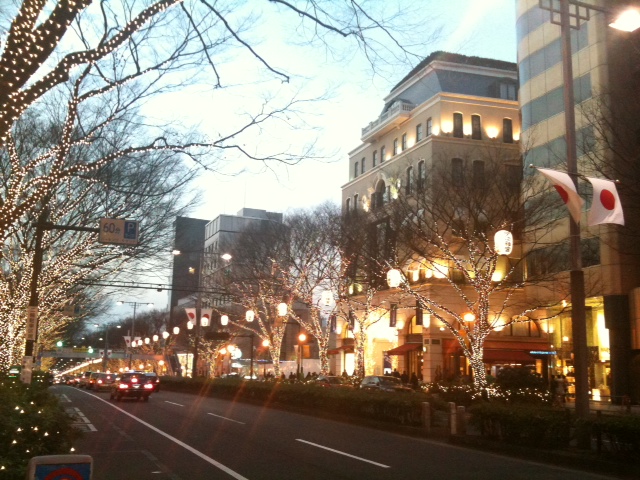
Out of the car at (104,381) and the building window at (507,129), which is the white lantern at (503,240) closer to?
the building window at (507,129)

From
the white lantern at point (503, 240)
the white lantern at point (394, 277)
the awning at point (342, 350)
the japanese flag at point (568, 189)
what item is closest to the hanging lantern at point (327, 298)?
the white lantern at point (394, 277)

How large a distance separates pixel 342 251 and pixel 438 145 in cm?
1481

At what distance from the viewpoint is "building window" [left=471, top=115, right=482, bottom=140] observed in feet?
165

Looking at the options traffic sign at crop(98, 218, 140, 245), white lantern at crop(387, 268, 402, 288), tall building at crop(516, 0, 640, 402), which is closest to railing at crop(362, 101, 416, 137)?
tall building at crop(516, 0, 640, 402)

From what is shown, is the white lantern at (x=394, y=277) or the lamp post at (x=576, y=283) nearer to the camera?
the lamp post at (x=576, y=283)

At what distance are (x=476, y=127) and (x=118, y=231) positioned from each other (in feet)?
124

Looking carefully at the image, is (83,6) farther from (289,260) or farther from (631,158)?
(289,260)

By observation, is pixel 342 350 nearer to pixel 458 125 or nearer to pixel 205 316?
pixel 205 316

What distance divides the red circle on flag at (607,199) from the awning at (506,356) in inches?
1285

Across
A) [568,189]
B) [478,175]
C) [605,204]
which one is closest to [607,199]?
[605,204]

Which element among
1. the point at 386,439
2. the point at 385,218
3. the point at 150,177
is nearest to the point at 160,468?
the point at 386,439

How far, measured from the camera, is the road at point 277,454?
1191 cm

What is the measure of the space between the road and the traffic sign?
16.5ft

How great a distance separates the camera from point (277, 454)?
46.5ft
